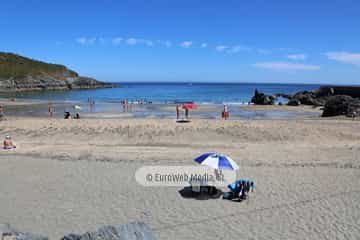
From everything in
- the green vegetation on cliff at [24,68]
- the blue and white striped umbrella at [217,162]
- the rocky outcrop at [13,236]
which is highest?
the green vegetation on cliff at [24,68]

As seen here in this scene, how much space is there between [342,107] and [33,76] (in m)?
98.1

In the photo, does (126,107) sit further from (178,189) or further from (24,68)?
(24,68)

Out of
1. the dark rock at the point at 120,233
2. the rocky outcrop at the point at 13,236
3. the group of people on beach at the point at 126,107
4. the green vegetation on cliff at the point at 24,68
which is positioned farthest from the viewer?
the green vegetation on cliff at the point at 24,68

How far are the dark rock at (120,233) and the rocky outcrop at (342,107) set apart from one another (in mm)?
28637

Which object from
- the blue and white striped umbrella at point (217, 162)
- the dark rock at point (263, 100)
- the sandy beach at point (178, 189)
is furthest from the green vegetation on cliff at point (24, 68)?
the blue and white striped umbrella at point (217, 162)

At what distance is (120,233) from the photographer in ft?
17.7

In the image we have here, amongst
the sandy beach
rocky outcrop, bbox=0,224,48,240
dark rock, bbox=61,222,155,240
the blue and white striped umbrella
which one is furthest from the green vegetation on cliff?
dark rock, bbox=61,222,155,240

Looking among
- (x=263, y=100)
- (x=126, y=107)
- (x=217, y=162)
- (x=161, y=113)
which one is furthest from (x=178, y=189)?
Answer: (x=263, y=100)

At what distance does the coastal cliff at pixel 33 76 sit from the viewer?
320ft

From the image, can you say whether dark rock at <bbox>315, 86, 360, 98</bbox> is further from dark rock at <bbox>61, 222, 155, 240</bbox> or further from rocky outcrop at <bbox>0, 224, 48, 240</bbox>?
rocky outcrop at <bbox>0, 224, 48, 240</bbox>

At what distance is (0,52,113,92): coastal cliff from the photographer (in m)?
97.6

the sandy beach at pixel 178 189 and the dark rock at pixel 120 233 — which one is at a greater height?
the dark rock at pixel 120 233

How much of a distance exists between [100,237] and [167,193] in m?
4.98

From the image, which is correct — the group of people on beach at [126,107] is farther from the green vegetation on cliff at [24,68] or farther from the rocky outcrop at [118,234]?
the green vegetation on cliff at [24,68]
